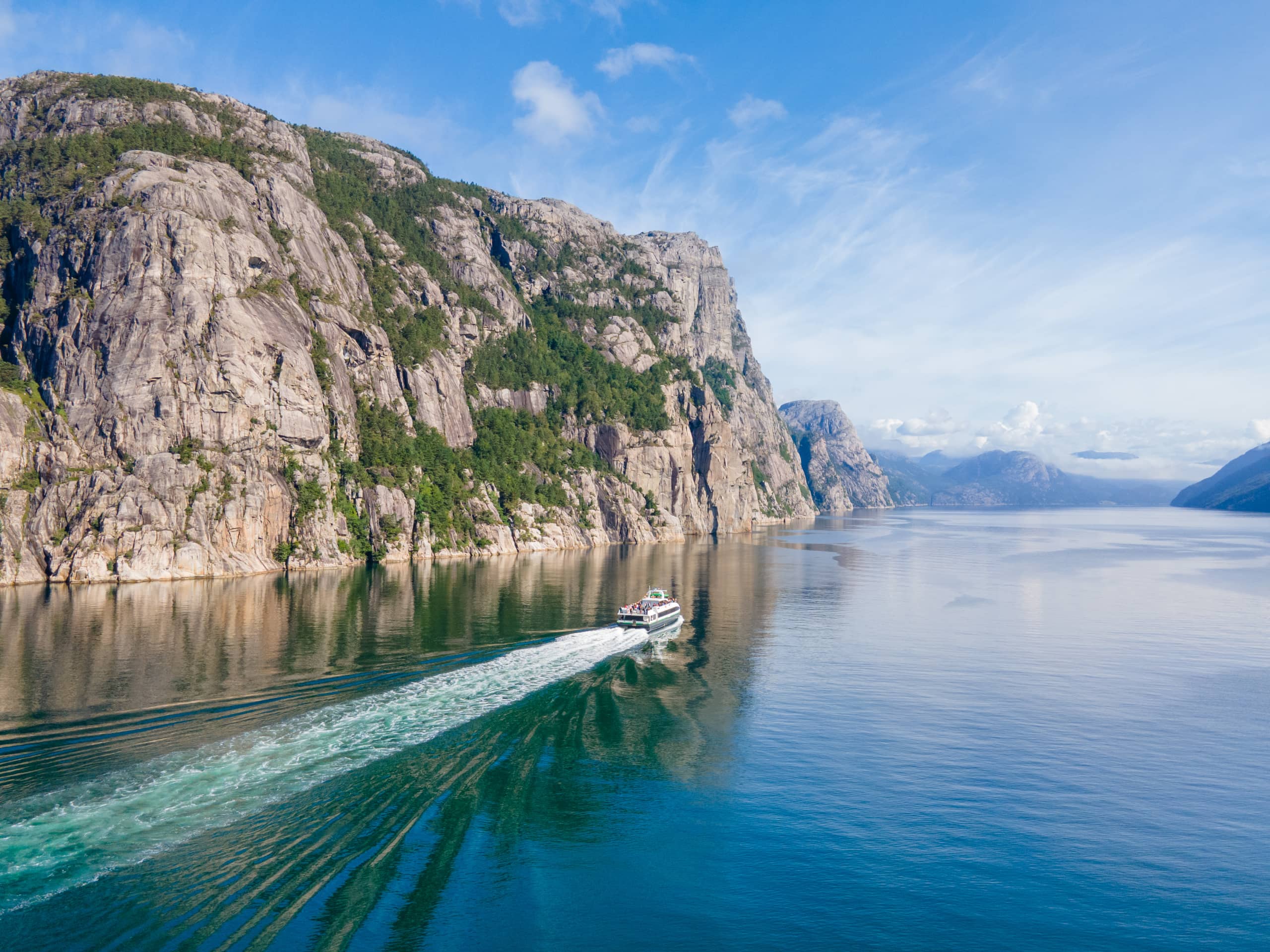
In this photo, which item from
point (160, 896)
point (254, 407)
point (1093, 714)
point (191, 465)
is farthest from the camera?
point (254, 407)

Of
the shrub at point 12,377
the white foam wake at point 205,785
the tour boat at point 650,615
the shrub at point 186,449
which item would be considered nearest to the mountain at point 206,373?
the shrub at point 186,449

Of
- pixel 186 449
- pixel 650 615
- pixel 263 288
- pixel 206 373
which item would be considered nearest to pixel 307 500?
pixel 186 449

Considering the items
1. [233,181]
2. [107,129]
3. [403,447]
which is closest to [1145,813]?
[403,447]

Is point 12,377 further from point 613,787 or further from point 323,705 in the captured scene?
point 613,787

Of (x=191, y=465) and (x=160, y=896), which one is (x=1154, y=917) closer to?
(x=160, y=896)

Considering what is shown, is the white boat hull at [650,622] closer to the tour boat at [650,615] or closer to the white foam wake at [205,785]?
the tour boat at [650,615]

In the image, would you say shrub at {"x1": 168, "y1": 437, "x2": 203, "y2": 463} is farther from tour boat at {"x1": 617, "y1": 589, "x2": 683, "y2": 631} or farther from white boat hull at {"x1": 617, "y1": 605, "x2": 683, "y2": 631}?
white boat hull at {"x1": 617, "y1": 605, "x2": 683, "y2": 631}

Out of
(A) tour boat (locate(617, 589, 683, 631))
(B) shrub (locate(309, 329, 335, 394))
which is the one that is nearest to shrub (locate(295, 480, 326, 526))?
(B) shrub (locate(309, 329, 335, 394))
